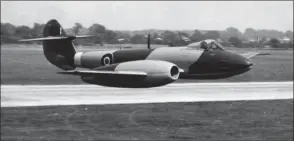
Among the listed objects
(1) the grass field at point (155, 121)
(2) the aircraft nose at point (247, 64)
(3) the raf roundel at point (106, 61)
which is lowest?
(1) the grass field at point (155, 121)

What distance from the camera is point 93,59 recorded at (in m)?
5.18

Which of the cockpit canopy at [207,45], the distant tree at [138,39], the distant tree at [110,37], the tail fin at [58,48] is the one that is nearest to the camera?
the cockpit canopy at [207,45]

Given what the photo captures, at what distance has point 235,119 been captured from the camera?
99875 millimetres

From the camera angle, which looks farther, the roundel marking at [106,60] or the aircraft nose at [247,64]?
the roundel marking at [106,60]

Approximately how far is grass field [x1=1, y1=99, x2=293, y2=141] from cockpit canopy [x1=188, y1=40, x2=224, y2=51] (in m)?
75.4

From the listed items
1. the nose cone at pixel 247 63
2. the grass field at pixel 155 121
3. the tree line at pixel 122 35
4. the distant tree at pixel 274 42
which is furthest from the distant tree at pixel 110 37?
the grass field at pixel 155 121

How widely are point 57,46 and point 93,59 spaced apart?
A: 495 millimetres

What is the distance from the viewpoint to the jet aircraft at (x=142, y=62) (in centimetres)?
440

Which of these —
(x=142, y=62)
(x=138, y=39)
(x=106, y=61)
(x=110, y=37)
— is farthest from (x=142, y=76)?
(x=138, y=39)

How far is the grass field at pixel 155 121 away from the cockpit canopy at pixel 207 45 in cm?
7540

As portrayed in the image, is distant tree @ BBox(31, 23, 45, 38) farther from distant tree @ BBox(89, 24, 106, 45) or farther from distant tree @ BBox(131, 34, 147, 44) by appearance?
distant tree @ BBox(131, 34, 147, 44)

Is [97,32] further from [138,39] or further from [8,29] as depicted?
[8,29]

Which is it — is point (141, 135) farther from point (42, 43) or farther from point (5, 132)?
point (42, 43)

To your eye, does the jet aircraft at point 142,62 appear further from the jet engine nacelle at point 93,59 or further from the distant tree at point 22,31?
the distant tree at point 22,31
